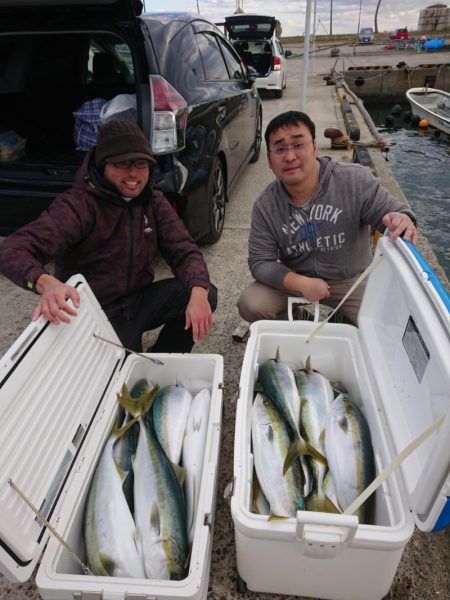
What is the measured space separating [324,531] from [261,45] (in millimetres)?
15254

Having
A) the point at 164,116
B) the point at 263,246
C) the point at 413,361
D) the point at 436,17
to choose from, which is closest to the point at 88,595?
the point at 413,361

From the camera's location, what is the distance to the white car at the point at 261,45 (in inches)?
490

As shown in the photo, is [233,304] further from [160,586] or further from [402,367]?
[160,586]

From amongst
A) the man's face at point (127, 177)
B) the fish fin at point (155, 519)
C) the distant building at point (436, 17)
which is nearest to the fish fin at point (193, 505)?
the fish fin at point (155, 519)

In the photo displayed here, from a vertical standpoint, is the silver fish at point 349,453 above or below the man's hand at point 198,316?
below

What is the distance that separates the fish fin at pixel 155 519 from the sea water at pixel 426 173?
216 inches

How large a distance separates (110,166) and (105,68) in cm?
299

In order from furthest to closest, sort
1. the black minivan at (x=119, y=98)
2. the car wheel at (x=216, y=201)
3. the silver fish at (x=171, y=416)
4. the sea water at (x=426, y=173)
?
the sea water at (x=426, y=173) < the car wheel at (x=216, y=201) < the black minivan at (x=119, y=98) < the silver fish at (x=171, y=416)

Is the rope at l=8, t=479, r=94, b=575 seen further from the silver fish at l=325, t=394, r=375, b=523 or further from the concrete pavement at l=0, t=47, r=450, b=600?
the silver fish at l=325, t=394, r=375, b=523

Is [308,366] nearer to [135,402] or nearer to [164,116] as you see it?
[135,402]

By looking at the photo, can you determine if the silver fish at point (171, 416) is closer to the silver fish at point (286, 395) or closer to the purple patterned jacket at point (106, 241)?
the silver fish at point (286, 395)

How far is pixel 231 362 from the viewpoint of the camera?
273cm

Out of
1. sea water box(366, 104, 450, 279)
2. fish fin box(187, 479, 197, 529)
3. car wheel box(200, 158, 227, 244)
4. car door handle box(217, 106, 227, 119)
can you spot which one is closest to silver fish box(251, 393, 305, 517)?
fish fin box(187, 479, 197, 529)

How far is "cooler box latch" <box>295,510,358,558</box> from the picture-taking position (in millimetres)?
1169
